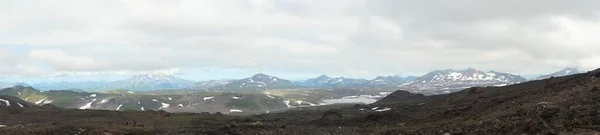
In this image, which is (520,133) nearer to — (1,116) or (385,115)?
(385,115)

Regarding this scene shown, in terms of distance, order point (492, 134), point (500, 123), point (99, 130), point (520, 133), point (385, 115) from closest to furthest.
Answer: point (520, 133)
point (492, 134)
point (500, 123)
point (99, 130)
point (385, 115)

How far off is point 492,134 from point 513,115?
25.2ft

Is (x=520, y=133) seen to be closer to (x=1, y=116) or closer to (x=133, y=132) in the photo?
(x=133, y=132)

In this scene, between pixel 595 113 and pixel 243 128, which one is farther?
pixel 243 128

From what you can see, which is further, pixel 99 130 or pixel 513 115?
pixel 99 130

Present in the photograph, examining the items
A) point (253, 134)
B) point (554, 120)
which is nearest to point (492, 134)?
point (554, 120)

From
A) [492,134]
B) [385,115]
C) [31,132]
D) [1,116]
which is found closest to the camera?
[492,134]

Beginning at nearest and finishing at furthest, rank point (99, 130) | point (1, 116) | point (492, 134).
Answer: point (492, 134)
point (99, 130)
point (1, 116)

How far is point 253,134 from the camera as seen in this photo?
4462cm

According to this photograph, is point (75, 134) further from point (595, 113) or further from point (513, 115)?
point (595, 113)

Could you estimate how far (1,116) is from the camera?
109562 millimetres

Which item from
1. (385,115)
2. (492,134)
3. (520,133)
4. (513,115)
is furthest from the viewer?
(385,115)

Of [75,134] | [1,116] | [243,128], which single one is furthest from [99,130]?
[1,116]

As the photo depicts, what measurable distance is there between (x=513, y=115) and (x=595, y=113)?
743 cm
